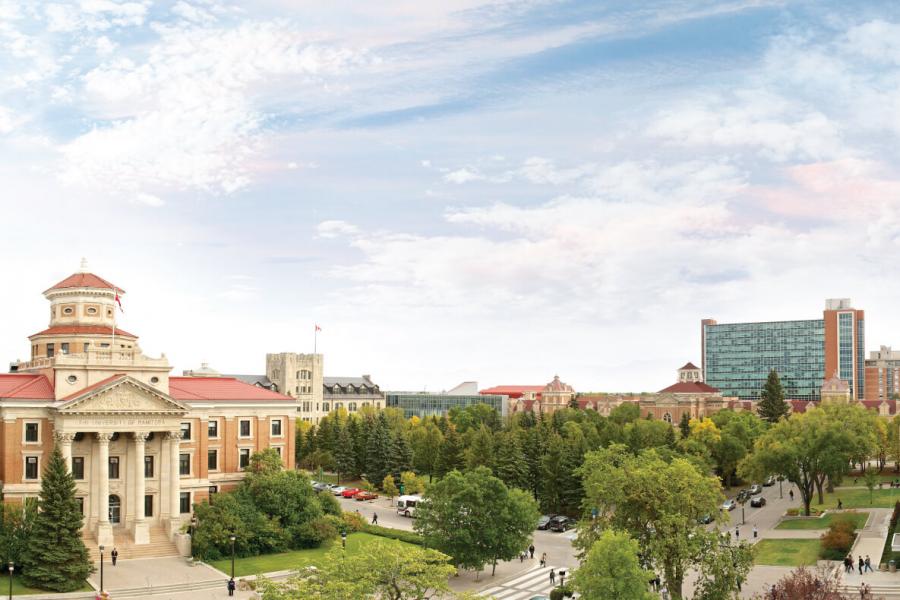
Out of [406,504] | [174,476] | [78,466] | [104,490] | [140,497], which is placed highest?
[78,466]

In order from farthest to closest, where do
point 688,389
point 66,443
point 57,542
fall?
point 688,389
point 66,443
point 57,542

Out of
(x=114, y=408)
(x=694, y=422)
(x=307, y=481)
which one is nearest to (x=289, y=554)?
(x=307, y=481)

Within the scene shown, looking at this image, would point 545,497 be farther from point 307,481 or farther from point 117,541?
point 117,541

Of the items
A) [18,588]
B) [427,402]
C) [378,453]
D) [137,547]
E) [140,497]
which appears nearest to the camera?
[18,588]

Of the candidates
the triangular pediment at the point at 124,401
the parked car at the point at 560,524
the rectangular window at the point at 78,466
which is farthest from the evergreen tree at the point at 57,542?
the parked car at the point at 560,524

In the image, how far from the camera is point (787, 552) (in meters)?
62.7

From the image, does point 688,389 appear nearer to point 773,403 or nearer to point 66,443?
point 773,403

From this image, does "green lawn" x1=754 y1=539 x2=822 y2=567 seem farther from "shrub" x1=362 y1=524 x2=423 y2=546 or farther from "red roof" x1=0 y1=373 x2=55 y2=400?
"red roof" x1=0 y1=373 x2=55 y2=400

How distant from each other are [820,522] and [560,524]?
21.5 meters

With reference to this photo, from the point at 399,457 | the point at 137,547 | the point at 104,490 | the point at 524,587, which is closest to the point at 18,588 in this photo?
the point at 104,490

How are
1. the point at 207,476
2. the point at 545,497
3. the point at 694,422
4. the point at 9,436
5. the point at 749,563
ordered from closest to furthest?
the point at 749,563
the point at 9,436
the point at 207,476
the point at 545,497
the point at 694,422

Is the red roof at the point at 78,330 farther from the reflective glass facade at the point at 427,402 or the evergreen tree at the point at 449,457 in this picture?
the reflective glass facade at the point at 427,402

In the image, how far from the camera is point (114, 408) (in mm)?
60719

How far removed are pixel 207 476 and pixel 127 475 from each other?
245 inches
